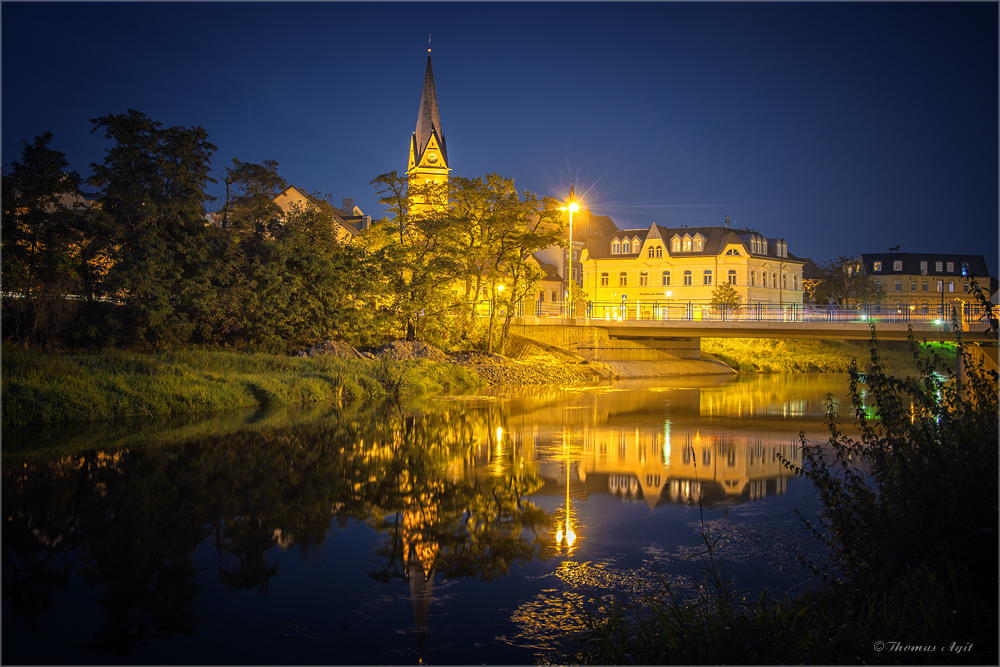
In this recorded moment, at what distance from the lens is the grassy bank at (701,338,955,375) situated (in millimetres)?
55875

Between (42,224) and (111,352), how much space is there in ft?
27.5

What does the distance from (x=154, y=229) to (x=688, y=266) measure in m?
63.1

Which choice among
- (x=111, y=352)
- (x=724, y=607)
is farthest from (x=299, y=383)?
(x=724, y=607)

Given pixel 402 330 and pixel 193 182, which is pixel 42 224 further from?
pixel 402 330

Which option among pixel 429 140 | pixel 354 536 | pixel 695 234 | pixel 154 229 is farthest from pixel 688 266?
pixel 354 536

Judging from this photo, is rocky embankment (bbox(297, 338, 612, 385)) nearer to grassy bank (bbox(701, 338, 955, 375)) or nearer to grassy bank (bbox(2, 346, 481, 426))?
grassy bank (bbox(2, 346, 481, 426))

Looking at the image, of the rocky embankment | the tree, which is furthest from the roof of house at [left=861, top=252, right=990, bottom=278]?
the rocky embankment

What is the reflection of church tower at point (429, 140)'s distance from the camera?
225ft

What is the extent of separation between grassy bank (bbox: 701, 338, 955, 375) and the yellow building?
20216mm

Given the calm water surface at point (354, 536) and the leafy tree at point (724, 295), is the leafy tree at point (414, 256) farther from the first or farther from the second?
the leafy tree at point (724, 295)

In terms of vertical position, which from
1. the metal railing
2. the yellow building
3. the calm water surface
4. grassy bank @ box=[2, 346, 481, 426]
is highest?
the yellow building

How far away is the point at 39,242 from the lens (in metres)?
29.8

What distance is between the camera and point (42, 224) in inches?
1167

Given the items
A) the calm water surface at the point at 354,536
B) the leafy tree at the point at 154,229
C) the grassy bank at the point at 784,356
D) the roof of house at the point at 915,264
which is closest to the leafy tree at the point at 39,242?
the leafy tree at the point at 154,229
